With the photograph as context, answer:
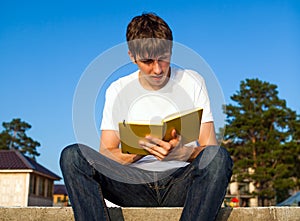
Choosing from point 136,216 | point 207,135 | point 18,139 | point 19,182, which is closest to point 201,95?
point 207,135

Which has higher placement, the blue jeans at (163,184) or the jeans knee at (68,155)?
the jeans knee at (68,155)

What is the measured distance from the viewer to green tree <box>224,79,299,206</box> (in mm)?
21266

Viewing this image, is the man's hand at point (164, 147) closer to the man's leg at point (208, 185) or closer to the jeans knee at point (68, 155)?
the man's leg at point (208, 185)

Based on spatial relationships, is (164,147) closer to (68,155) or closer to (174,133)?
(174,133)

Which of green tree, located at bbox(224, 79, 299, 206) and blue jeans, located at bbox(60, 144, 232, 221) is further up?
green tree, located at bbox(224, 79, 299, 206)

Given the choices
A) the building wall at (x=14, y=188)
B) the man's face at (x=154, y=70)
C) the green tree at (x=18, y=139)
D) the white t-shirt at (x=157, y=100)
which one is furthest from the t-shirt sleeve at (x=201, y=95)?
the green tree at (x=18, y=139)

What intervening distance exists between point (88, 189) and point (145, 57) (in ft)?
2.43

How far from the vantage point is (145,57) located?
6.84 feet

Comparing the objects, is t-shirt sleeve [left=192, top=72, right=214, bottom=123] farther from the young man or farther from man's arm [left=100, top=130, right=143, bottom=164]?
man's arm [left=100, top=130, right=143, bottom=164]

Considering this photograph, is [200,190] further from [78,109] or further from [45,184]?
[45,184]

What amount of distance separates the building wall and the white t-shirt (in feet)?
59.0

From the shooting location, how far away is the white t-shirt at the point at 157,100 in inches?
81.3

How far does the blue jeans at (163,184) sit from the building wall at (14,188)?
1819 cm

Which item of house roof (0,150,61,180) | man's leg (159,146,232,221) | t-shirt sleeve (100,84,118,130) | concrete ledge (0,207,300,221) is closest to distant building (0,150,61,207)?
house roof (0,150,61,180)
